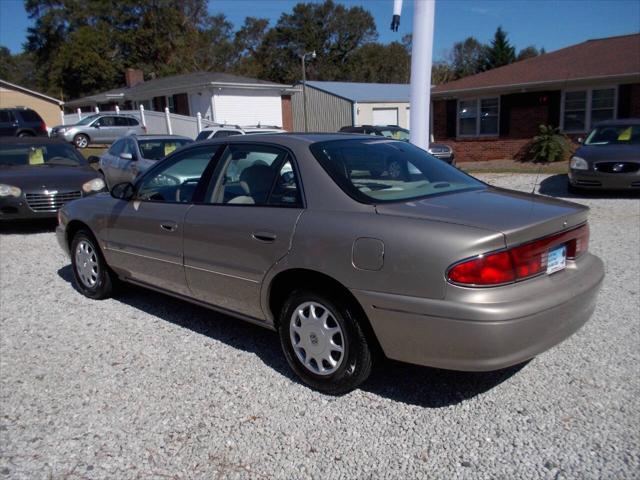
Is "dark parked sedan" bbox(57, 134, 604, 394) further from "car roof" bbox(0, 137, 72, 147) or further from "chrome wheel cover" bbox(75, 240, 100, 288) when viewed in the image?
"car roof" bbox(0, 137, 72, 147)

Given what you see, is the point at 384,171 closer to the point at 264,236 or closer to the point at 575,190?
the point at 264,236

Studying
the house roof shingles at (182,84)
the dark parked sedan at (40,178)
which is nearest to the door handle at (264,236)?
the dark parked sedan at (40,178)

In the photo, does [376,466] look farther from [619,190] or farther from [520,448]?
[619,190]

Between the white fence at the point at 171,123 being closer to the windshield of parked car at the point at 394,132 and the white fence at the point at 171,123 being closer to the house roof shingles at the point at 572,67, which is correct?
the windshield of parked car at the point at 394,132

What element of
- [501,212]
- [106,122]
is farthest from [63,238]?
[106,122]

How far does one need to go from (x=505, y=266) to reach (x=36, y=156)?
388 inches

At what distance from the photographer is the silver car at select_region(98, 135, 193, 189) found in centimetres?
1175

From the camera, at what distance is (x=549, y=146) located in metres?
19.6

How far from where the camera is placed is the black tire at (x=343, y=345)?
3314mm

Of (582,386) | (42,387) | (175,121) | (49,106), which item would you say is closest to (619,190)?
(582,386)

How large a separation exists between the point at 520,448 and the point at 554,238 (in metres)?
1.17

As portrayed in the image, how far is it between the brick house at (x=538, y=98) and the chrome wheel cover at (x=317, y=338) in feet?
61.6

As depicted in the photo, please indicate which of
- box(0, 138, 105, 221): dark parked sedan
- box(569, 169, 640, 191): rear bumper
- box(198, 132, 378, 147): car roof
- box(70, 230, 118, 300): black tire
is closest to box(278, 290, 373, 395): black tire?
box(198, 132, 378, 147): car roof

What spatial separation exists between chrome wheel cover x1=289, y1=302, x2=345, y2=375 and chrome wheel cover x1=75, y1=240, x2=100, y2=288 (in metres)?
2.77
